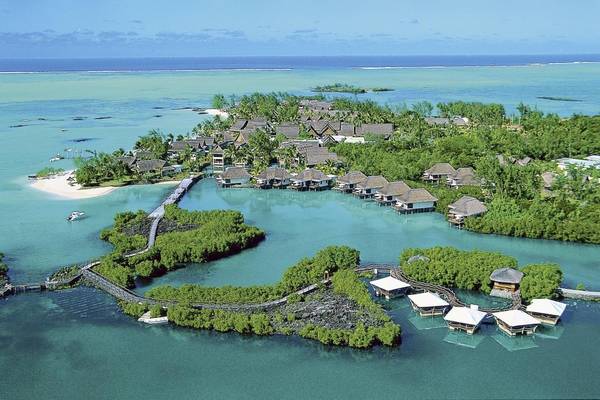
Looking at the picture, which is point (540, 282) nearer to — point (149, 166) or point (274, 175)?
point (274, 175)

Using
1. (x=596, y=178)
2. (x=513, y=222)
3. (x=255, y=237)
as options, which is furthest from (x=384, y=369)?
(x=596, y=178)

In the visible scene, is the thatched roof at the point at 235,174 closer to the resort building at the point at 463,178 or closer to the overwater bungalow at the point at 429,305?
the resort building at the point at 463,178

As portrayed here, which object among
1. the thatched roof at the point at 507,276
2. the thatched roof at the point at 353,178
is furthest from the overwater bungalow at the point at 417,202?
the thatched roof at the point at 507,276

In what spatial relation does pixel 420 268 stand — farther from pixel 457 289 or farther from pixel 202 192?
pixel 202 192

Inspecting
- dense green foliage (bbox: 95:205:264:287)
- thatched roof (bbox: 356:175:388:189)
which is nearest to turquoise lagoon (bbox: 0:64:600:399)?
dense green foliage (bbox: 95:205:264:287)

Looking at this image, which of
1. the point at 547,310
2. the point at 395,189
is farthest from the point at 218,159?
the point at 547,310

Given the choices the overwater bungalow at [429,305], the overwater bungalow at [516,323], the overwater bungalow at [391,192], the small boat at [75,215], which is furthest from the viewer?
the overwater bungalow at [391,192]
